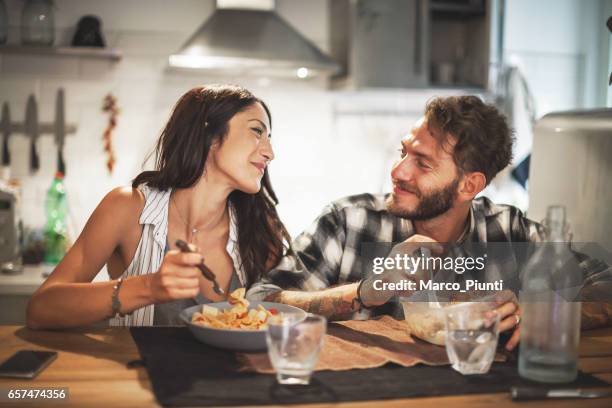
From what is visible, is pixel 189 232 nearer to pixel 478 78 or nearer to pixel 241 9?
pixel 241 9

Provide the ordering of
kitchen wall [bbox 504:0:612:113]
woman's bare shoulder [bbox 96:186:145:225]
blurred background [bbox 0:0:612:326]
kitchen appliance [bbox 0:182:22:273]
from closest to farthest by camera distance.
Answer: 1. woman's bare shoulder [bbox 96:186:145:225]
2. kitchen appliance [bbox 0:182:22:273]
3. blurred background [bbox 0:0:612:326]
4. kitchen wall [bbox 504:0:612:113]

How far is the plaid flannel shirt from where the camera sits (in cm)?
199

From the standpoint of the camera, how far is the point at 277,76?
3760mm

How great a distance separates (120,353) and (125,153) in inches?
94.2

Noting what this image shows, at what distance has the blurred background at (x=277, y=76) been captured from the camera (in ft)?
11.0

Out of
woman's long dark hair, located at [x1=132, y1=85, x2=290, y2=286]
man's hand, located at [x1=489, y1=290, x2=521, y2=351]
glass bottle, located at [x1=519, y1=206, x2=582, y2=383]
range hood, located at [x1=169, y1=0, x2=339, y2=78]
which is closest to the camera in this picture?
glass bottle, located at [x1=519, y1=206, x2=582, y2=383]

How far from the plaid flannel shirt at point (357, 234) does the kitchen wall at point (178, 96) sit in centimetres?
172

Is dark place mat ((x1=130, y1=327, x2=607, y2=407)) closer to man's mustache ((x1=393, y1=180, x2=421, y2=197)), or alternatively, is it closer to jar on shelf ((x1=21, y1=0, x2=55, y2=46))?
man's mustache ((x1=393, y1=180, x2=421, y2=197))

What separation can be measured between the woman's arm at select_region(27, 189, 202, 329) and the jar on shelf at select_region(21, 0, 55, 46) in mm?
1717

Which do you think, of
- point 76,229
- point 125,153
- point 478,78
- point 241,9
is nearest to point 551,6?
point 478,78

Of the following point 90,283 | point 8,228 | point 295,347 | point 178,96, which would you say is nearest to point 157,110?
point 178,96

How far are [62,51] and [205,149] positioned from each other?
5.36 ft

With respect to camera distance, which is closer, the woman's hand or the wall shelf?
→ the woman's hand

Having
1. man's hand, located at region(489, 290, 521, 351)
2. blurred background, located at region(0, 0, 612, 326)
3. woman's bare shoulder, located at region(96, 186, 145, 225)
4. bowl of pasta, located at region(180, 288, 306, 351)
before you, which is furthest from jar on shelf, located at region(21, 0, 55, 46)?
man's hand, located at region(489, 290, 521, 351)
